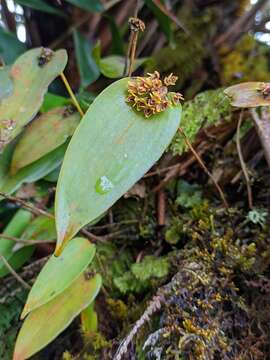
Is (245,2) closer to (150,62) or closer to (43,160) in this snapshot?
(150,62)

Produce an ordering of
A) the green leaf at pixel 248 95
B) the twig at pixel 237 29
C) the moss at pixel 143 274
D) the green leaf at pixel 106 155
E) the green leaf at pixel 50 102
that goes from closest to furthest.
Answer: the green leaf at pixel 106 155 → the green leaf at pixel 248 95 → the moss at pixel 143 274 → the green leaf at pixel 50 102 → the twig at pixel 237 29

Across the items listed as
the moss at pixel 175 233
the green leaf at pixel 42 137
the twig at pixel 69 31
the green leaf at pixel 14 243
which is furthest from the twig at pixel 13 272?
the twig at pixel 69 31

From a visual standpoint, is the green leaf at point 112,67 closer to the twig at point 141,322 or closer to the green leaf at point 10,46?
the green leaf at point 10,46

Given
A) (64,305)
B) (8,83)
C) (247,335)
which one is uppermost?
(8,83)

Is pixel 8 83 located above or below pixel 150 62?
above

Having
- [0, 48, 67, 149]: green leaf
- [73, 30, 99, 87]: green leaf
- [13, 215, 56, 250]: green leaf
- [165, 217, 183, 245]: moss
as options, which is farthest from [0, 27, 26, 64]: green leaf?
[165, 217, 183, 245]: moss

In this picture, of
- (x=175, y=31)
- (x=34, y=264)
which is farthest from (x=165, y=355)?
(x=175, y=31)

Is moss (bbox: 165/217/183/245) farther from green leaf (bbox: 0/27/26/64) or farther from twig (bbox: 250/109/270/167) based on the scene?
green leaf (bbox: 0/27/26/64)
